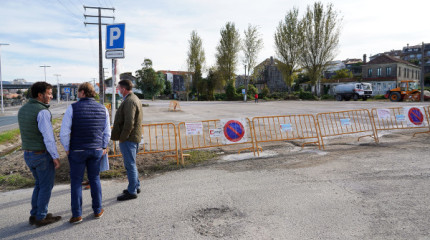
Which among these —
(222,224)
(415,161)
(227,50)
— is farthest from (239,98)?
(222,224)

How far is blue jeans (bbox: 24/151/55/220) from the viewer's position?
340cm

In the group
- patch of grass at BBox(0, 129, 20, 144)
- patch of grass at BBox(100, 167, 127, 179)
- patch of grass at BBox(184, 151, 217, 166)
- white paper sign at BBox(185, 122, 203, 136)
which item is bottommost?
patch of grass at BBox(100, 167, 127, 179)

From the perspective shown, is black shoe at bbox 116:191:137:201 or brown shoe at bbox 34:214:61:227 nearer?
brown shoe at bbox 34:214:61:227

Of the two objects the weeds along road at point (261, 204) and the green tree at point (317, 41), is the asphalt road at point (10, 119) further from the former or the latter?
the green tree at point (317, 41)

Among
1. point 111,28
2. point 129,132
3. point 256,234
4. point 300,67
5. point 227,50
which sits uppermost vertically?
point 227,50

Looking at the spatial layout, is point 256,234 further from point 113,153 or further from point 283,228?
point 113,153

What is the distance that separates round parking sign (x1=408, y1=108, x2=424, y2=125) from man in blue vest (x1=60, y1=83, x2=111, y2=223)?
410 inches

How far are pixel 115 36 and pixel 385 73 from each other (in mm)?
60193

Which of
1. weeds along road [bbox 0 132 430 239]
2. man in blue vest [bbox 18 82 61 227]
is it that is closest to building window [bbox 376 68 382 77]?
weeds along road [bbox 0 132 430 239]

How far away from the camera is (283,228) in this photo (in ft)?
11.0

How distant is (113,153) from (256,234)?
15.6 ft

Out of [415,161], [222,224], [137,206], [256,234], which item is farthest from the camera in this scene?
[415,161]

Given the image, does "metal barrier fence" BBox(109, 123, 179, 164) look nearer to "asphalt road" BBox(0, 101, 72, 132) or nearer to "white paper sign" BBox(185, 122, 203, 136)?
"white paper sign" BBox(185, 122, 203, 136)

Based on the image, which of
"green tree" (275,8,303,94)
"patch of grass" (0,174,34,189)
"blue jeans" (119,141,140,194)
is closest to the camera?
"blue jeans" (119,141,140,194)
